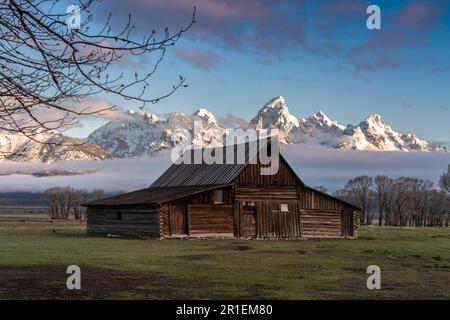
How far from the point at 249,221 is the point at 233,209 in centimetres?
177

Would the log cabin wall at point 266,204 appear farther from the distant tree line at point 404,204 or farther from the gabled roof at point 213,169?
the distant tree line at point 404,204

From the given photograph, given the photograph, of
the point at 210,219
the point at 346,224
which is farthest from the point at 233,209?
the point at 346,224

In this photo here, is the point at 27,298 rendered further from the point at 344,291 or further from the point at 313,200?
the point at 313,200

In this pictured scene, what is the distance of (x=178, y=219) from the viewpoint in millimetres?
49719

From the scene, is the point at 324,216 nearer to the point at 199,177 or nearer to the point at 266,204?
the point at 266,204

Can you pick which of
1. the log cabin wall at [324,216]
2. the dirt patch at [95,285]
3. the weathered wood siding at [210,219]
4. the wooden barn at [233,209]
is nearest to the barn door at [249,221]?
the wooden barn at [233,209]

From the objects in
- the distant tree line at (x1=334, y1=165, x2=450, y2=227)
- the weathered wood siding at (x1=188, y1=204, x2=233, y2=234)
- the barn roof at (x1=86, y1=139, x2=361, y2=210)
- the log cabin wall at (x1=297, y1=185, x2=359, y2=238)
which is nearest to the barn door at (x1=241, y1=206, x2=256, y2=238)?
the weathered wood siding at (x1=188, y1=204, x2=233, y2=234)

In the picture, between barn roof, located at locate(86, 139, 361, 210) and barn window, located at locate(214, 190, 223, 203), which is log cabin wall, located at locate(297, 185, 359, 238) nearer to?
barn roof, located at locate(86, 139, 361, 210)

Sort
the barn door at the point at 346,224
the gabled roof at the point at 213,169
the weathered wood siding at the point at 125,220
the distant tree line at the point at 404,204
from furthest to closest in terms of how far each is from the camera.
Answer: the distant tree line at the point at 404,204
the barn door at the point at 346,224
the gabled roof at the point at 213,169
the weathered wood siding at the point at 125,220

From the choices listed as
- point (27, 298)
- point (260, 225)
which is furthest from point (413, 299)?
point (260, 225)

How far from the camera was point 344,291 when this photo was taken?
18.2 meters

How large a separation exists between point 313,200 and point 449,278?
33989mm

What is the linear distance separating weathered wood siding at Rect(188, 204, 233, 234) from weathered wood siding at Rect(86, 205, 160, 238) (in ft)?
9.28

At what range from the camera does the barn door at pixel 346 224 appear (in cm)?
5748
